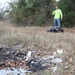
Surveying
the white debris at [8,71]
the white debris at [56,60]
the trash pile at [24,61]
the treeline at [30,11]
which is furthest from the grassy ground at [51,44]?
the treeline at [30,11]

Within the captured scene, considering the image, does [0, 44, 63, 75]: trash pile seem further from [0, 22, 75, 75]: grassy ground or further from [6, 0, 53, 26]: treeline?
[6, 0, 53, 26]: treeline

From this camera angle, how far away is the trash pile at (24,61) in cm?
1046

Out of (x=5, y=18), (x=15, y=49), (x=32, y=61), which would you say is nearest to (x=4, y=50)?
(x=15, y=49)

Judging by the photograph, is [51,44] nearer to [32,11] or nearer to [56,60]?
[56,60]

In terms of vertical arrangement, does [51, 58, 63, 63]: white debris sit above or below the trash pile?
above

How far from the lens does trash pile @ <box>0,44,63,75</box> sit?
10461 mm

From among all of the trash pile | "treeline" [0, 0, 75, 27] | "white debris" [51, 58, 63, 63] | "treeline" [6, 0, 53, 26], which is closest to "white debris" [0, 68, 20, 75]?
the trash pile

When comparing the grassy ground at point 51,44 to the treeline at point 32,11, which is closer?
the grassy ground at point 51,44

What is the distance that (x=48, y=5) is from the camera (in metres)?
29.0

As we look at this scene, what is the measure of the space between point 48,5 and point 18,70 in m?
19.1

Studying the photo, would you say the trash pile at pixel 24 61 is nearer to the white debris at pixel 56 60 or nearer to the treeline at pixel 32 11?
the white debris at pixel 56 60

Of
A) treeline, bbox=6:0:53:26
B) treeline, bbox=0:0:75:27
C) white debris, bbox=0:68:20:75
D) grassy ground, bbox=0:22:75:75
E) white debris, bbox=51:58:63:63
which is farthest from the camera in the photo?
treeline, bbox=6:0:53:26

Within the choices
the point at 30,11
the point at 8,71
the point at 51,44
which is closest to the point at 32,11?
the point at 30,11

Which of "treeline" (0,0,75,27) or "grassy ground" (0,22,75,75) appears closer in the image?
"grassy ground" (0,22,75,75)
